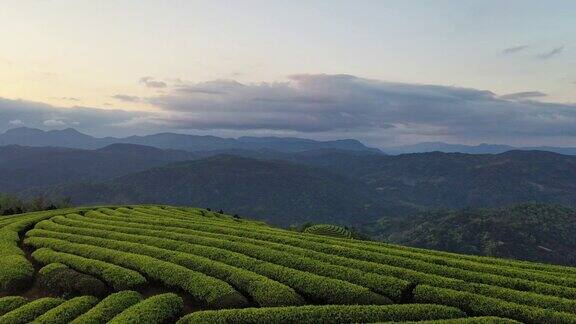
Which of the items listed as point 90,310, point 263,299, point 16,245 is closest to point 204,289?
point 263,299

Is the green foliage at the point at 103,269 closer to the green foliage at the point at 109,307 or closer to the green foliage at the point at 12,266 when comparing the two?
the green foliage at the point at 109,307

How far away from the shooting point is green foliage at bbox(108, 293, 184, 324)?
21672mm

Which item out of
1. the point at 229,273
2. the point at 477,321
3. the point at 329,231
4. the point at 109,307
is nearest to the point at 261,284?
the point at 229,273

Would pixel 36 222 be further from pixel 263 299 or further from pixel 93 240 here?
pixel 263 299

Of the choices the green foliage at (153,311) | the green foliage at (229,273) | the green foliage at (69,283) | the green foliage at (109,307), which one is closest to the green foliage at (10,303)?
the green foliage at (69,283)

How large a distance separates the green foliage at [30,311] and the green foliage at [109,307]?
2.68 m

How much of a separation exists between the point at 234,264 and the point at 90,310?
29.7 feet

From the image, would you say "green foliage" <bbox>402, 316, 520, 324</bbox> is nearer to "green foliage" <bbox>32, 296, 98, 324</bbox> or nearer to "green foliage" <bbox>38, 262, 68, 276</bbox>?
"green foliage" <bbox>32, 296, 98, 324</bbox>

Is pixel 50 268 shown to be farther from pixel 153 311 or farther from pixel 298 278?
pixel 298 278

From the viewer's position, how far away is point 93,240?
35938 millimetres

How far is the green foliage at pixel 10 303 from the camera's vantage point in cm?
2419

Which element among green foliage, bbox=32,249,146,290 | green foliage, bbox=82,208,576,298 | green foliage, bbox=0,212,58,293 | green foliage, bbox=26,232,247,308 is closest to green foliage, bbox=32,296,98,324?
green foliage, bbox=32,249,146,290

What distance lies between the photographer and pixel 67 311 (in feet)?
75.5

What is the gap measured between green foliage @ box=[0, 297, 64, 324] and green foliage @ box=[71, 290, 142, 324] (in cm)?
268
